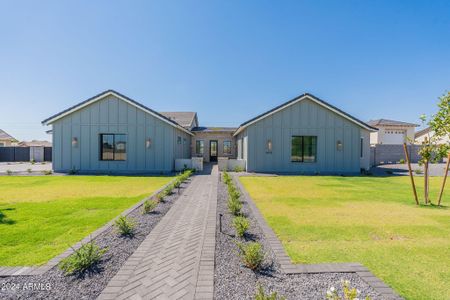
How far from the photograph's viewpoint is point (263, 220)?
549 centimetres

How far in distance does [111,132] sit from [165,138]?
3.94 meters

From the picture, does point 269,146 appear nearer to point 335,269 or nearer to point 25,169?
point 335,269

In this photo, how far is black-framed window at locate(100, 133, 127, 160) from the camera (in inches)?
629

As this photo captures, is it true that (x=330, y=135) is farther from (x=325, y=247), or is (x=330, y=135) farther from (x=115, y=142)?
(x=115, y=142)

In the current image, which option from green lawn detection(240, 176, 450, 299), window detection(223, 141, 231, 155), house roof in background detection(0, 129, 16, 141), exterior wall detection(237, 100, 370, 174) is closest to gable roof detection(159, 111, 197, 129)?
window detection(223, 141, 231, 155)

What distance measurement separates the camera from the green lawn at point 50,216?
3.85 metres

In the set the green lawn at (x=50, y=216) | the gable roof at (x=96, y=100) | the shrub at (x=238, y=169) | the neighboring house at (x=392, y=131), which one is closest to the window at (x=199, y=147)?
the shrub at (x=238, y=169)

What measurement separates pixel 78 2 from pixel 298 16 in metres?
11.1

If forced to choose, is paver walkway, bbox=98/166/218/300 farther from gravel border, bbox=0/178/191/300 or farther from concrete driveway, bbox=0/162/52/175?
concrete driveway, bbox=0/162/52/175

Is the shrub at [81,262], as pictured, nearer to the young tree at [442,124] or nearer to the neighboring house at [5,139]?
the young tree at [442,124]

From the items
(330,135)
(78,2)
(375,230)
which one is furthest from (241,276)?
(330,135)

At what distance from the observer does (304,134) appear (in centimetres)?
1598

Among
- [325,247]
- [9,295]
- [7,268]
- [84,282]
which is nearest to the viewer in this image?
[9,295]

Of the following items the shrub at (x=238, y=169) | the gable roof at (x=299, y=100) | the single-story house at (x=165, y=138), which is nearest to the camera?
the gable roof at (x=299, y=100)
